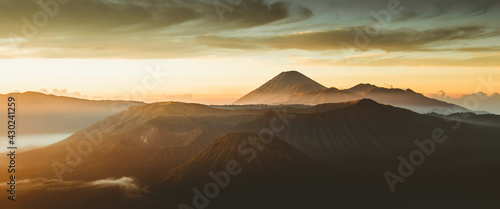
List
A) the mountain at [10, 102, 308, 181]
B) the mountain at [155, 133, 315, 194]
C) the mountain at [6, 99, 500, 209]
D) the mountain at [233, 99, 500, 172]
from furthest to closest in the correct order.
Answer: the mountain at [233, 99, 500, 172]
the mountain at [10, 102, 308, 181]
the mountain at [155, 133, 315, 194]
the mountain at [6, 99, 500, 209]

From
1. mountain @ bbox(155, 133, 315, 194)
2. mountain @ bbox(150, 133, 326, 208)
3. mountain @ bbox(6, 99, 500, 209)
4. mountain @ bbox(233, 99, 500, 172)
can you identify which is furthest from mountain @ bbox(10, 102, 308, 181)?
mountain @ bbox(233, 99, 500, 172)

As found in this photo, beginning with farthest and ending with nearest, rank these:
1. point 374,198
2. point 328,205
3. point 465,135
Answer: point 465,135 < point 374,198 < point 328,205

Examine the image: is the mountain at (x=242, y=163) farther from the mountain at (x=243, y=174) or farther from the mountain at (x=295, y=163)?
the mountain at (x=295, y=163)

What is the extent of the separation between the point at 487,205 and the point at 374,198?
25.4m

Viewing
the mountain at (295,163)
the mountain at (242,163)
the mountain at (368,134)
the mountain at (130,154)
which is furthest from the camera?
the mountain at (368,134)

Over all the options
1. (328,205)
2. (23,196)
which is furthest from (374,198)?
(23,196)

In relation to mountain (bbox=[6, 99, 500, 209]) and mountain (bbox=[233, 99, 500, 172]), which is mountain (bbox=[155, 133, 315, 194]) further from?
mountain (bbox=[233, 99, 500, 172])

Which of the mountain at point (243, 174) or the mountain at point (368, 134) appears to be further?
the mountain at point (368, 134)

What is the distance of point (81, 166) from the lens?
509 ft

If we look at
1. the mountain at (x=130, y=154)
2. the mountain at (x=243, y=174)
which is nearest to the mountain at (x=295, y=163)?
the mountain at (x=243, y=174)

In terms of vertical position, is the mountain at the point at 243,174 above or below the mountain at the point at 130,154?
below

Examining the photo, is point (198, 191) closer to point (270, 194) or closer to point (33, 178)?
point (270, 194)

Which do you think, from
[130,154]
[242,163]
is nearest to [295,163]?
[242,163]

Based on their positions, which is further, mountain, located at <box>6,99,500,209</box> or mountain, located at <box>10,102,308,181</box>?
mountain, located at <box>10,102,308,181</box>
